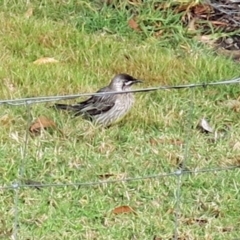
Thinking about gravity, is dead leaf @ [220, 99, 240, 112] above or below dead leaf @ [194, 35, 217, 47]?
above

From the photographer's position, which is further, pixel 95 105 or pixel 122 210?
pixel 95 105

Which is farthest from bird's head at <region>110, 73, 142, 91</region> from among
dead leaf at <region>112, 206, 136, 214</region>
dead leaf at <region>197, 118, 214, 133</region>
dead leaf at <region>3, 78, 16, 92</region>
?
dead leaf at <region>112, 206, 136, 214</region>

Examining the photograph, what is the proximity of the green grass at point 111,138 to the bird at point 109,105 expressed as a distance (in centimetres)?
6

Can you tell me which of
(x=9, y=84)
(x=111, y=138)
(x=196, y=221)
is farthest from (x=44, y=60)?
(x=196, y=221)

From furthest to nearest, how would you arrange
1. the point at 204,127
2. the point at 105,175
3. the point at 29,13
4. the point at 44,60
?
the point at 29,13
the point at 44,60
the point at 204,127
the point at 105,175

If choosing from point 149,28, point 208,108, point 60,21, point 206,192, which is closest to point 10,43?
point 60,21

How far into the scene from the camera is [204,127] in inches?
250

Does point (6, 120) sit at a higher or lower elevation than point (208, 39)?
higher

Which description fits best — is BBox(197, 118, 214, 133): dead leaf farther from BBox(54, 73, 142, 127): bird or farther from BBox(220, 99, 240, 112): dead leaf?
BBox(54, 73, 142, 127): bird

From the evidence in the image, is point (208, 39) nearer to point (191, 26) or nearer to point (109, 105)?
point (191, 26)

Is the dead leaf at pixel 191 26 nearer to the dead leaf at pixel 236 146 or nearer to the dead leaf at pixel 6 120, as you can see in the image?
the dead leaf at pixel 236 146

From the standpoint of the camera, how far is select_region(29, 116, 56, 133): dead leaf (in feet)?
20.1

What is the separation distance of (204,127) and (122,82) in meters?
0.60

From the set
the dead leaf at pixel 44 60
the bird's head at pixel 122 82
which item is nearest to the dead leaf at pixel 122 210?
the bird's head at pixel 122 82
